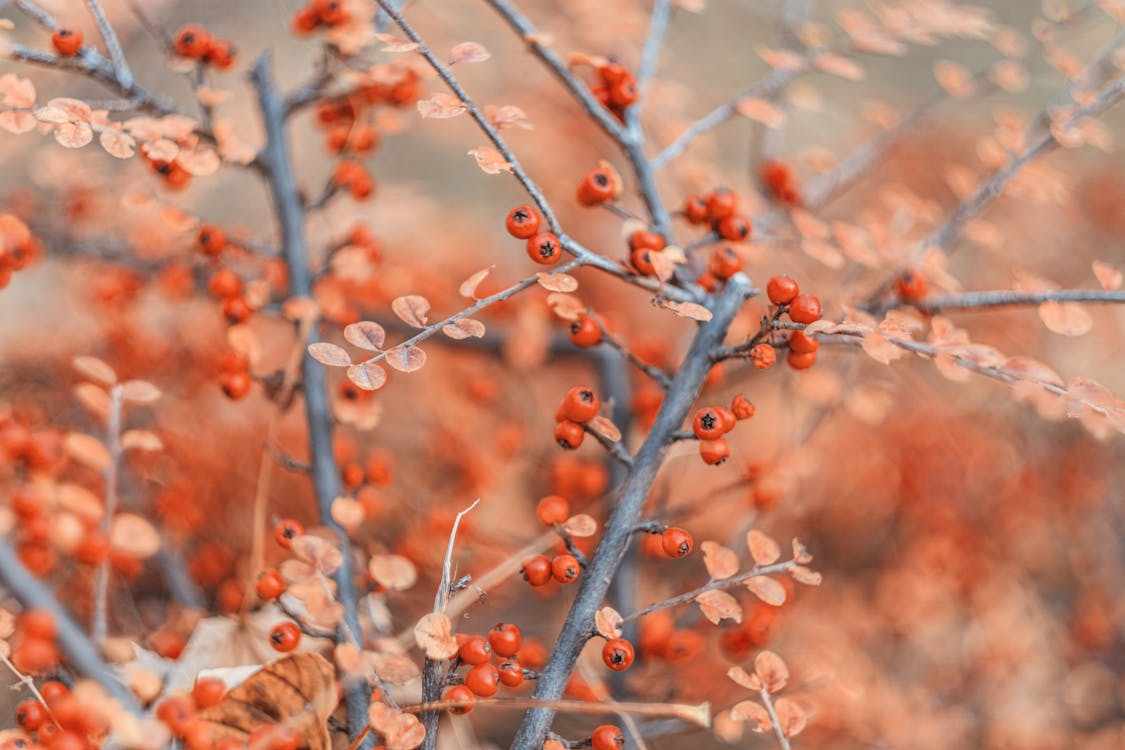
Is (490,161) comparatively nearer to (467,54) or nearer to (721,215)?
(467,54)

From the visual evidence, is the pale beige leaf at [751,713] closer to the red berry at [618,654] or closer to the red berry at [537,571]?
the red berry at [618,654]

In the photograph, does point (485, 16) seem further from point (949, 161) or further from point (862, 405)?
point (862, 405)

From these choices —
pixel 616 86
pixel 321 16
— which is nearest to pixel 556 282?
pixel 616 86

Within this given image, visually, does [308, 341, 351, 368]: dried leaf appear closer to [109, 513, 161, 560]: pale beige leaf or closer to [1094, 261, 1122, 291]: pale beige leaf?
[109, 513, 161, 560]: pale beige leaf

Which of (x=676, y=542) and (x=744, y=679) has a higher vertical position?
(x=676, y=542)

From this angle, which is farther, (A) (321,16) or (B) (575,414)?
(A) (321,16)

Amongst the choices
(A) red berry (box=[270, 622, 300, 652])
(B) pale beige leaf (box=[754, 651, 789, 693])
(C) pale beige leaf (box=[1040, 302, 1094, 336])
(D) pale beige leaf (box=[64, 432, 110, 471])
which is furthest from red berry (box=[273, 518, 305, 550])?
(C) pale beige leaf (box=[1040, 302, 1094, 336])
